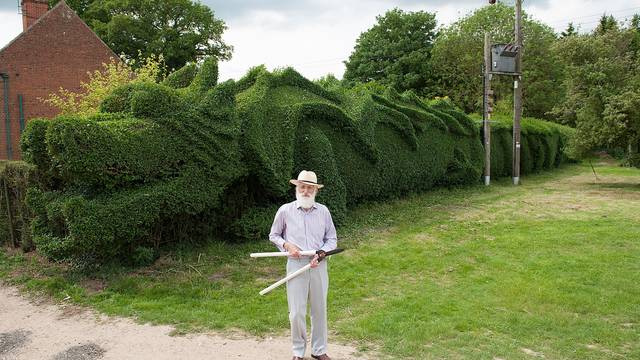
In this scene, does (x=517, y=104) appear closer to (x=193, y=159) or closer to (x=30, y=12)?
(x=193, y=159)

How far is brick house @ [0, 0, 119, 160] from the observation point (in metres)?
23.1

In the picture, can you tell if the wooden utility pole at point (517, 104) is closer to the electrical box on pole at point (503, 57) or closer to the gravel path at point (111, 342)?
the electrical box on pole at point (503, 57)

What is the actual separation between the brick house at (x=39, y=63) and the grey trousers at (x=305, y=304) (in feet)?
71.0

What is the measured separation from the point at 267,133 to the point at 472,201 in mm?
6892

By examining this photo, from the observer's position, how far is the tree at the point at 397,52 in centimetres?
3425

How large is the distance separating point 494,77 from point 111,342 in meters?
32.6

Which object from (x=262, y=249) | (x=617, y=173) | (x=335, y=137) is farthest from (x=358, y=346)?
(x=617, y=173)

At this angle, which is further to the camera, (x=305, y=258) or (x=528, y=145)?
(x=528, y=145)

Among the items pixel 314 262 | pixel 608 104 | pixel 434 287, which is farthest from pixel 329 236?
pixel 608 104

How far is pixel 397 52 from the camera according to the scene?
34.6 m

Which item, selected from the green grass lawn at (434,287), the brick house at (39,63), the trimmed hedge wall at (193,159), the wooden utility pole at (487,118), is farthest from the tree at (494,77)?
the green grass lawn at (434,287)

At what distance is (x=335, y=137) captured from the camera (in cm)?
1059

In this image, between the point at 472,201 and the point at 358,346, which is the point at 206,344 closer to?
the point at 358,346

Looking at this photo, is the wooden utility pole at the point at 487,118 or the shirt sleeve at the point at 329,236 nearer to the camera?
the shirt sleeve at the point at 329,236
